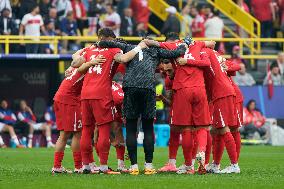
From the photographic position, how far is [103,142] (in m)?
17.3

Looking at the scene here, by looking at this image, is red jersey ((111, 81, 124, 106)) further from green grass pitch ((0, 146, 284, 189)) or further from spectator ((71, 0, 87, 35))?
spectator ((71, 0, 87, 35))

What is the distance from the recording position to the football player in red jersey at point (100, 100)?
1741 cm

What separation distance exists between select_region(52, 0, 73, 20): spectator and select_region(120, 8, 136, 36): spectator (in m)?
1.72

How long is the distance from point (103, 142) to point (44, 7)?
15441 mm

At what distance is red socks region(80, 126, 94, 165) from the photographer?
17.5m

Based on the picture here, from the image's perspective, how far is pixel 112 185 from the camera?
15.1 metres

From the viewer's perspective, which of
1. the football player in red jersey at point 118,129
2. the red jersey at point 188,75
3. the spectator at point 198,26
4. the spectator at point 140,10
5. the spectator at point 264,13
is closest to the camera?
the red jersey at point 188,75

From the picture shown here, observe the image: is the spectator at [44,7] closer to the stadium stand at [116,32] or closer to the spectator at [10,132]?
the stadium stand at [116,32]

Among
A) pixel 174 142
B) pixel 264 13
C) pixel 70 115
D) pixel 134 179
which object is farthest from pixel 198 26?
pixel 134 179

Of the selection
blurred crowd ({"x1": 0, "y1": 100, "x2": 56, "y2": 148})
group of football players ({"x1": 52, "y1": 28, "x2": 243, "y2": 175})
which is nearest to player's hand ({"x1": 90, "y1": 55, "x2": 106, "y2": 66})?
group of football players ({"x1": 52, "y1": 28, "x2": 243, "y2": 175})

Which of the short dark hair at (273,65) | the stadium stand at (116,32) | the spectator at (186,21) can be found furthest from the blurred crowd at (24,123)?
the short dark hair at (273,65)

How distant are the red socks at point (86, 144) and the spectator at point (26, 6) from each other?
14080 mm

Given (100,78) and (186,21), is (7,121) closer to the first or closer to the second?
(186,21)

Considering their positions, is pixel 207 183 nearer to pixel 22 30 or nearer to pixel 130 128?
pixel 130 128
